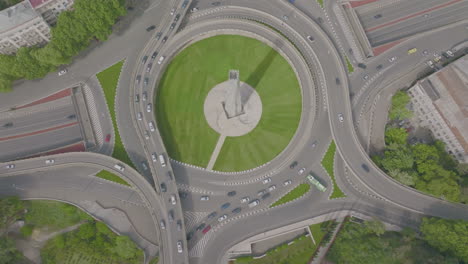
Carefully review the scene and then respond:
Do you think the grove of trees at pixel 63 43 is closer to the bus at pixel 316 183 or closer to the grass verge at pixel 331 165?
the bus at pixel 316 183

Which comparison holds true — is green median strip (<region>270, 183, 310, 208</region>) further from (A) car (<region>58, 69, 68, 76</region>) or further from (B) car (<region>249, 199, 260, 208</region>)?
(A) car (<region>58, 69, 68, 76</region>)

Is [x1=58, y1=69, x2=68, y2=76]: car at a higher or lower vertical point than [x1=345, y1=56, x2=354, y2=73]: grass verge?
higher

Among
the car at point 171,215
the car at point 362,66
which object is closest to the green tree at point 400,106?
the car at point 362,66

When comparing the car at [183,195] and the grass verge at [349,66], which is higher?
the grass verge at [349,66]

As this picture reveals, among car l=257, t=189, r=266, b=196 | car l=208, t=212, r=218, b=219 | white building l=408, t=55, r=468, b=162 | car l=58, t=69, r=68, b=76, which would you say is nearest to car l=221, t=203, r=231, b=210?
car l=208, t=212, r=218, b=219

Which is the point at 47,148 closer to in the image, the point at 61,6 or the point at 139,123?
the point at 139,123

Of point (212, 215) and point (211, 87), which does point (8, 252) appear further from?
point (211, 87)
